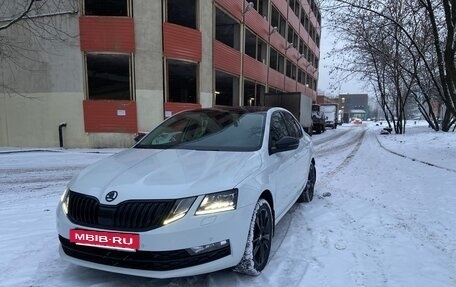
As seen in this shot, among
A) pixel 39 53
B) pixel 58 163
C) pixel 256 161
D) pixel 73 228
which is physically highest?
pixel 39 53

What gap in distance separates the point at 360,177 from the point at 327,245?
483 centimetres

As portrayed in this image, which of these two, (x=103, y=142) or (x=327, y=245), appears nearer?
(x=327, y=245)

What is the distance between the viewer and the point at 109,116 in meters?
15.9

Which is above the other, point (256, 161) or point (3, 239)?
point (256, 161)

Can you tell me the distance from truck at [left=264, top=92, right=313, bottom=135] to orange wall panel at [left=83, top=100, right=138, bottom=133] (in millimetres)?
12252

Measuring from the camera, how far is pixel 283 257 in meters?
3.82

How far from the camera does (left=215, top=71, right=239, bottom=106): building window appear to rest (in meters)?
24.5

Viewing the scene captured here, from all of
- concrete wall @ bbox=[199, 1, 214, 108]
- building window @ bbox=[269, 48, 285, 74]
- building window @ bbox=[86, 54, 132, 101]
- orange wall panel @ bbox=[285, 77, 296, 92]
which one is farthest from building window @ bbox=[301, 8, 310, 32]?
building window @ bbox=[86, 54, 132, 101]

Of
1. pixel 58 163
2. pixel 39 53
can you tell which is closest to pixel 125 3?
pixel 39 53

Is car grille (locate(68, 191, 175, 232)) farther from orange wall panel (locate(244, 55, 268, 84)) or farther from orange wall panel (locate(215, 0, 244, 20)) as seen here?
orange wall panel (locate(244, 55, 268, 84))

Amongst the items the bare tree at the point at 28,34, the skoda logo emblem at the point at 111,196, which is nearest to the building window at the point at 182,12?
the bare tree at the point at 28,34

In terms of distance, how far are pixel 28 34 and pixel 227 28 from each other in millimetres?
12894

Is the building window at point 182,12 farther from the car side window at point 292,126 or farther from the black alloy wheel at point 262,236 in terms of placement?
the black alloy wheel at point 262,236

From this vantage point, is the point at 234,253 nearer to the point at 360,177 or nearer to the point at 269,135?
the point at 269,135
